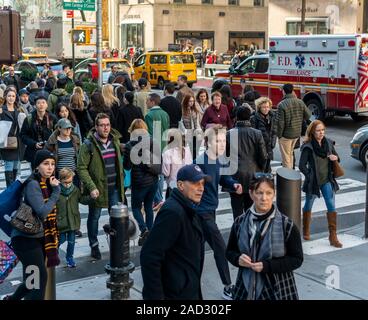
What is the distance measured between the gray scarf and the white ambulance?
1428cm

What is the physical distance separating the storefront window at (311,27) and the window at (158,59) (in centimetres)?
1249

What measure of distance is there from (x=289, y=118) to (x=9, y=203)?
685 centimetres

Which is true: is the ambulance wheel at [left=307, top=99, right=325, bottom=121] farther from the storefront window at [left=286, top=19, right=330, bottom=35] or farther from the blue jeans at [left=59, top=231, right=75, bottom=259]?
the storefront window at [left=286, top=19, right=330, bottom=35]

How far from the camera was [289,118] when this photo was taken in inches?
466

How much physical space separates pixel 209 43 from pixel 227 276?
53.2 meters

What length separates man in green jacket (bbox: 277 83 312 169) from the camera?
11.8 meters

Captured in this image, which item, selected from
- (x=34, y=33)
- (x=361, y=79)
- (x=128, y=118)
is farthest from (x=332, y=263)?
(x=34, y=33)

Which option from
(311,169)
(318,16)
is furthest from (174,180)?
(318,16)

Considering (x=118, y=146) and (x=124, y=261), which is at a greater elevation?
(x=118, y=146)

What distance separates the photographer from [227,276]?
689 cm

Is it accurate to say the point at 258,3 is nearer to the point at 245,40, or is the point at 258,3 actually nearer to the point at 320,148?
the point at 245,40

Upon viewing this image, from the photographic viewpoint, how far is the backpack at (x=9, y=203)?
5949 millimetres

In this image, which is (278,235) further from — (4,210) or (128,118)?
(128,118)

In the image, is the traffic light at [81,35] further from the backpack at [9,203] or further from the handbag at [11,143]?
the backpack at [9,203]
